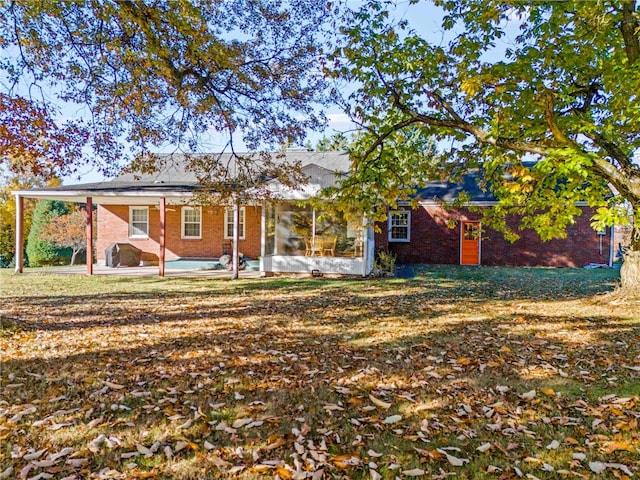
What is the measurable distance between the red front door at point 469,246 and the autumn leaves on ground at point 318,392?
1101 cm

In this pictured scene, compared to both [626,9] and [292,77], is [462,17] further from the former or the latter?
[292,77]

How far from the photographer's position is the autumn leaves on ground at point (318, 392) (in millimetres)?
2861

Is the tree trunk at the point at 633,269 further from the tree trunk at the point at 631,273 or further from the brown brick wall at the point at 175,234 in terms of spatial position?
the brown brick wall at the point at 175,234

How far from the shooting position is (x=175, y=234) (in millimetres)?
18562

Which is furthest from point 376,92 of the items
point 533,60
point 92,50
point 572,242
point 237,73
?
point 572,242

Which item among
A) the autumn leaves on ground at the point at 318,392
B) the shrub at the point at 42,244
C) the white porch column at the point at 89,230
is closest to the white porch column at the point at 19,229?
the white porch column at the point at 89,230

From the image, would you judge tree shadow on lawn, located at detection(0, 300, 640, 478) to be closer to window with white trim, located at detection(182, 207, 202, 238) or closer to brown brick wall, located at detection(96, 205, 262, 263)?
brown brick wall, located at detection(96, 205, 262, 263)

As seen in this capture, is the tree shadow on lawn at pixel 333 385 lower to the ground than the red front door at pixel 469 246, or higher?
lower

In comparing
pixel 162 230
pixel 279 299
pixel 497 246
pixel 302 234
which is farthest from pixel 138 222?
pixel 497 246

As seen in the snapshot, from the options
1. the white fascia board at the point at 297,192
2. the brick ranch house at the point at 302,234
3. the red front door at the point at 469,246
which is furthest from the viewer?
the red front door at the point at 469,246

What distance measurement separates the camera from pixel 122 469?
2.73m

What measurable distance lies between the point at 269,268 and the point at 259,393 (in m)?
10.6

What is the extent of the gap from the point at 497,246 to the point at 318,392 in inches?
676

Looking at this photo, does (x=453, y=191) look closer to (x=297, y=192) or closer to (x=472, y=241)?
(x=472, y=241)
